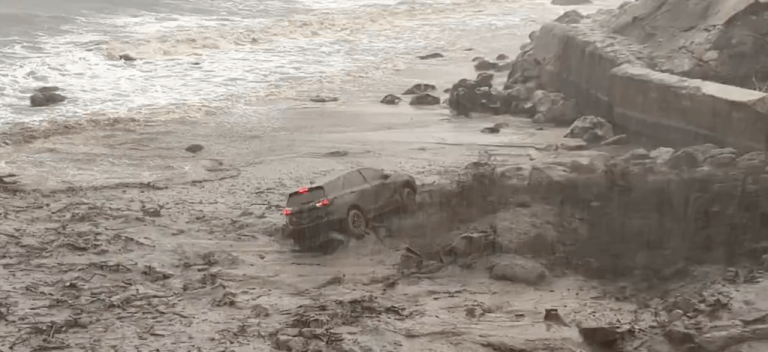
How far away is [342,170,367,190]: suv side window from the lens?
12.8 metres

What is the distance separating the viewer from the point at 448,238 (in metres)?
12.1

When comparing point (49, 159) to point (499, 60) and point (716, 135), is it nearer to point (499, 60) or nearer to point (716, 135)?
point (716, 135)

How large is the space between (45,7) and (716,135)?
29323mm

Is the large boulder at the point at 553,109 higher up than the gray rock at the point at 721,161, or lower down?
lower down

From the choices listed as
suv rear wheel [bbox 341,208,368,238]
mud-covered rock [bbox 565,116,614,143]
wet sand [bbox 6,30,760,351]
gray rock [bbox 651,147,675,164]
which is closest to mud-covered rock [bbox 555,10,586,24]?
wet sand [bbox 6,30,760,351]

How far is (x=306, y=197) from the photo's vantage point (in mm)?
12352

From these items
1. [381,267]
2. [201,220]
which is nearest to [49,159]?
[201,220]

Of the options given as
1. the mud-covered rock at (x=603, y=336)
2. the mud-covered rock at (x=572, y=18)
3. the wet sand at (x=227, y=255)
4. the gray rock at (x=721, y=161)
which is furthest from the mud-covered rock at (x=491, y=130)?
the mud-covered rock at (x=603, y=336)

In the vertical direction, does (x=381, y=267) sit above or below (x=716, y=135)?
below

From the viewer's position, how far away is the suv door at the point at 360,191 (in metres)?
12.7

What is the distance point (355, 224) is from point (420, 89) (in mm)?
10480

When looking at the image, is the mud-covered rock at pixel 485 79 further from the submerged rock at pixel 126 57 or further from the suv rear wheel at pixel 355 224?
the submerged rock at pixel 126 57

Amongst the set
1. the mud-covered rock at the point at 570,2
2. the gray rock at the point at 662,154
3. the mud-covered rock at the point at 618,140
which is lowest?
the mud-covered rock at the point at 618,140

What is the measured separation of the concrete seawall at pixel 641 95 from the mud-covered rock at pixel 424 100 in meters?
2.62
